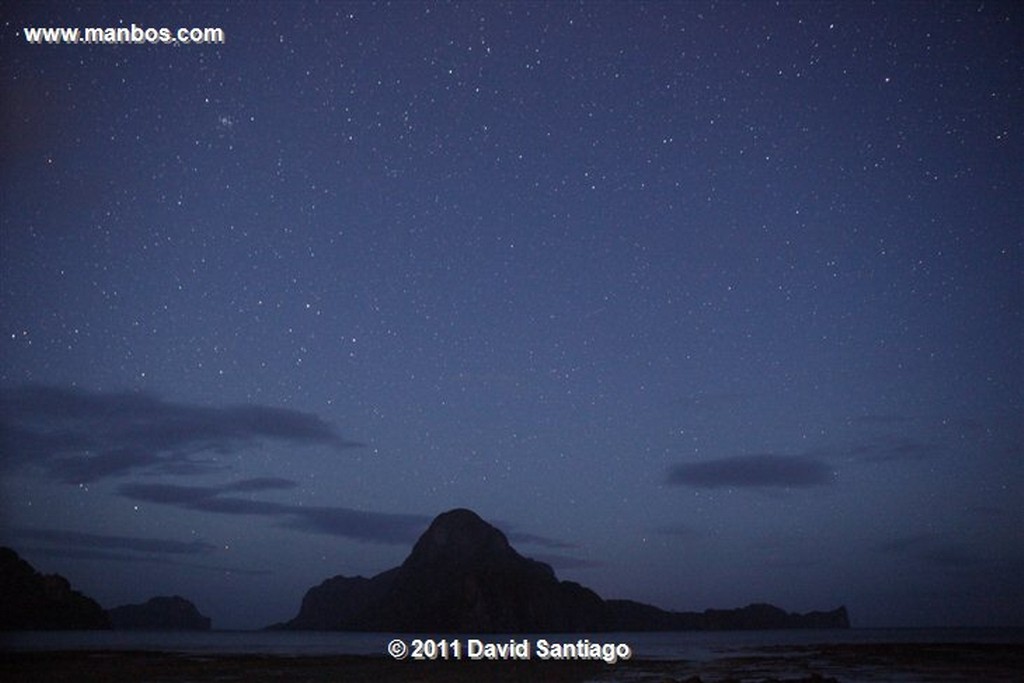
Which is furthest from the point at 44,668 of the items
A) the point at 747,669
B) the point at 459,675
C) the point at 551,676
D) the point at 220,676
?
the point at 747,669

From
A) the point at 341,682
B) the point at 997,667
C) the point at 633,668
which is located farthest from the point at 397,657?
the point at 997,667

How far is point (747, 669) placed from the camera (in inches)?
2035

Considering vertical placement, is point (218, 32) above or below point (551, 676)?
above

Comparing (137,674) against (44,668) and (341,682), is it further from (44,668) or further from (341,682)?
(341,682)

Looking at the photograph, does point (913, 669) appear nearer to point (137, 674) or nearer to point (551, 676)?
point (551, 676)

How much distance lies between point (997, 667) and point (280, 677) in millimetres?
41591

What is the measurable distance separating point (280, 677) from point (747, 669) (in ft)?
88.5

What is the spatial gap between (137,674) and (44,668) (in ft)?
25.4

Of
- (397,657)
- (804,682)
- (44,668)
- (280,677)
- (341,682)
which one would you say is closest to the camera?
(804,682)

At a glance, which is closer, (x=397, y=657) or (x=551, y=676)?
(x=551, y=676)

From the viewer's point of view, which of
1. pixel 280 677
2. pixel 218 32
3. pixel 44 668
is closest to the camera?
pixel 218 32

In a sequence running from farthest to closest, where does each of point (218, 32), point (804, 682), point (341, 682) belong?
point (341, 682) < point (804, 682) < point (218, 32)

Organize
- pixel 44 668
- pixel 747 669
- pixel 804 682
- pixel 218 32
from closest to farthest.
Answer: pixel 218 32 → pixel 804 682 → pixel 44 668 → pixel 747 669

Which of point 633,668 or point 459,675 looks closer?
point 459,675
